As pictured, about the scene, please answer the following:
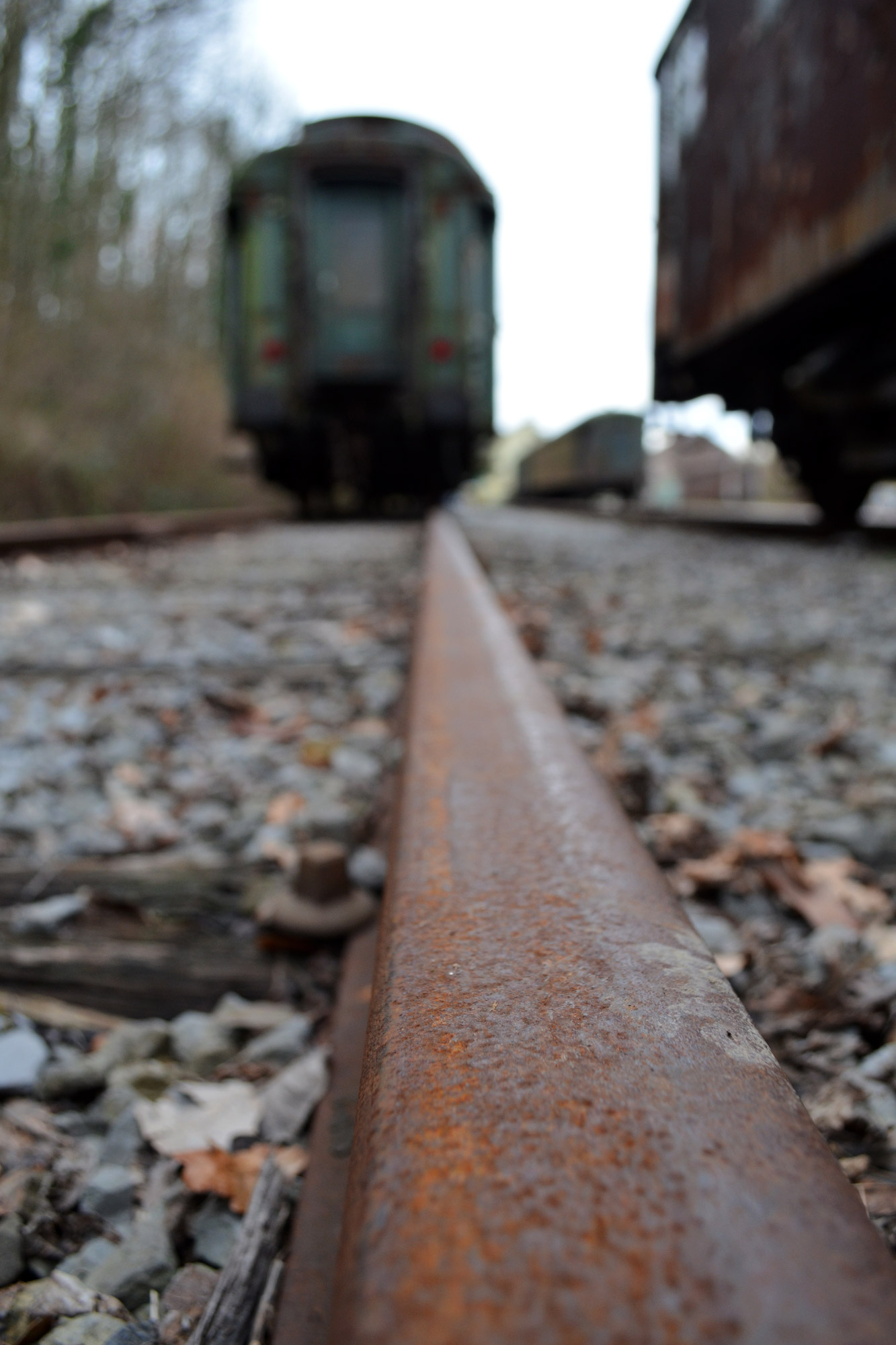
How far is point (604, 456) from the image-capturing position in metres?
17.7

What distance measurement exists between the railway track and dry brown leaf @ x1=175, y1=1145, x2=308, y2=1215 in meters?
0.06

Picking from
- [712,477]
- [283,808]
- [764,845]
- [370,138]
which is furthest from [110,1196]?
[712,477]

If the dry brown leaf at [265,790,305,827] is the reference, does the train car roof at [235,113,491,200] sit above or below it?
above

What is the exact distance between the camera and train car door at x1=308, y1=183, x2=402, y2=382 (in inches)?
318

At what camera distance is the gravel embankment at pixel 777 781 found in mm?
831

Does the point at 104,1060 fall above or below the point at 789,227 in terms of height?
below

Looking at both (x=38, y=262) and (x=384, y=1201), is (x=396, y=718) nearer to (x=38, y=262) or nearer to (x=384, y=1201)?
(x=384, y=1201)

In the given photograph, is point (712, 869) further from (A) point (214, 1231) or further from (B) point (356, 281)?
(B) point (356, 281)

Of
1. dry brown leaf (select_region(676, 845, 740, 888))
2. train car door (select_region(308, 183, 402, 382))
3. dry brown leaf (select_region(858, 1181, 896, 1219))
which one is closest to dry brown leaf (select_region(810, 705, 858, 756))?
dry brown leaf (select_region(676, 845, 740, 888))

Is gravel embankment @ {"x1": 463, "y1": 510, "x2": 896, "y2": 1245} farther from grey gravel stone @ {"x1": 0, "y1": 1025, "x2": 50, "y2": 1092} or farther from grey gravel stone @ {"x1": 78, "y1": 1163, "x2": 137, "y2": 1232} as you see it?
grey gravel stone @ {"x1": 0, "y1": 1025, "x2": 50, "y2": 1092}

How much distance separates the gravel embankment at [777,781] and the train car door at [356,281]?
5.26 metres

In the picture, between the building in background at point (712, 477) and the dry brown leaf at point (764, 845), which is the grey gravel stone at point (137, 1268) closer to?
the dry brown leaf at point (764, 845)

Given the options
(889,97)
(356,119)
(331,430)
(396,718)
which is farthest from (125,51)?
(396,718)

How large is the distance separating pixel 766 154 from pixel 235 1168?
19.2ft
